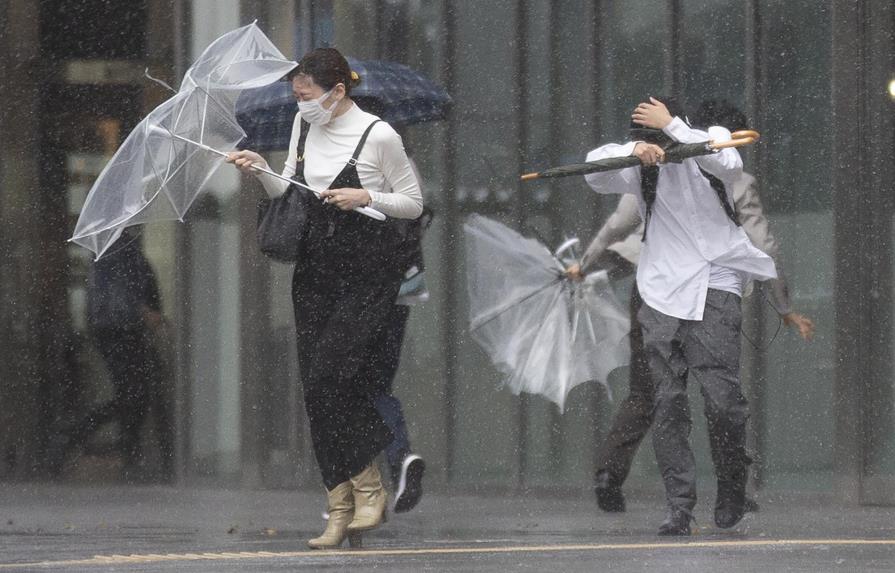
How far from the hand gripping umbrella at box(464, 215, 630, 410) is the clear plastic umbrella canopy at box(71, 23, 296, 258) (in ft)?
6.65

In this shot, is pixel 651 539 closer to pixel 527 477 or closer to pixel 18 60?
pixel 527 477

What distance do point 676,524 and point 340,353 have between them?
5.06 ft

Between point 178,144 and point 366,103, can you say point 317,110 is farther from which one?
point 366,103

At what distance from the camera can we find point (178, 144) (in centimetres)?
809

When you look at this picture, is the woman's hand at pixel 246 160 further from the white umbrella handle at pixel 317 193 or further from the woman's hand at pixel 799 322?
the woman's hand at pixel 799 322

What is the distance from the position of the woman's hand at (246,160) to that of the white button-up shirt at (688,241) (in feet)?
4.69

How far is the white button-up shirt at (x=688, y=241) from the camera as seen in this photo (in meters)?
8.53

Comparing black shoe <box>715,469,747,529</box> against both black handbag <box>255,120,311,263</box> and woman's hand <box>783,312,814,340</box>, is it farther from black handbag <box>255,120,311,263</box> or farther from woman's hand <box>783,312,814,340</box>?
black handbag <box>255,120,311,263</box>

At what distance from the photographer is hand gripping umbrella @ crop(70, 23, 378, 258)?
26.2ft

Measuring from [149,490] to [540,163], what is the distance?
2.51 metres

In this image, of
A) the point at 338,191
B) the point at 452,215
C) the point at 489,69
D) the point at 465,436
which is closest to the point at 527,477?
the point at 465,436

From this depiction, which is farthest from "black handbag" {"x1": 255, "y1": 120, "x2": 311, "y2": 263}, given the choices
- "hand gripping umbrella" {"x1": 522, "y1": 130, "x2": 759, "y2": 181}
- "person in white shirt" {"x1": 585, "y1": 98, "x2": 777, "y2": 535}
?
"person in white shirt" {"x1": 585, "y1": 98, "x2": 777, "y2": 535}

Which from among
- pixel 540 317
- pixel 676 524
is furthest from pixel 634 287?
pixel 676 524

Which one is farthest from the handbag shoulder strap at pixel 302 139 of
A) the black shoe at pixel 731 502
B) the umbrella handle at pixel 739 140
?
the black shoe at pixel 731 502
